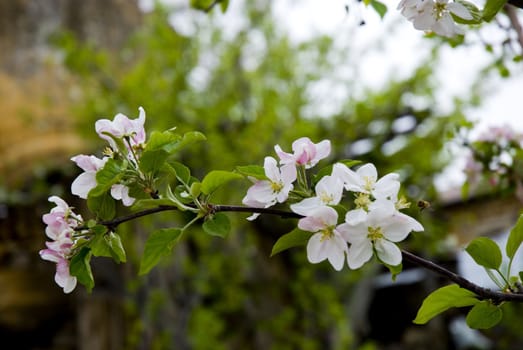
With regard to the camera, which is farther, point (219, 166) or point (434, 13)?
point (219, 166)


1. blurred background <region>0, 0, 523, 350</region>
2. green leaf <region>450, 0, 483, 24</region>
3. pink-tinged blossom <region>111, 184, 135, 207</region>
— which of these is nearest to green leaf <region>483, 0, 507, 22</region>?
green leaf <region>450, 0, 483, 24</region>

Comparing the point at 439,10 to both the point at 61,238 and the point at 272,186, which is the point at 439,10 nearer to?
the point at 272,186

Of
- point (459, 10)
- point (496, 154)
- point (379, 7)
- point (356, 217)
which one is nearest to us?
point (356, 217)

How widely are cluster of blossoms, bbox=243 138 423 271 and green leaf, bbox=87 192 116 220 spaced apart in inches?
5.6

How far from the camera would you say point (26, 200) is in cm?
345

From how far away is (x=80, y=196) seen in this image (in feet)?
1.87

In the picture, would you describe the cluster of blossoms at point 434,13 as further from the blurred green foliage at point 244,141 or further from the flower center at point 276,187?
the blurred green foliage at point 244,141

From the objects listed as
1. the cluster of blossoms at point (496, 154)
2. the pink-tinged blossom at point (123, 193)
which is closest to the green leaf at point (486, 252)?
the pink-tinged blossom at point (123, 193)

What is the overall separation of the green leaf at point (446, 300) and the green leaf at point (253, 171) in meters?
0.21

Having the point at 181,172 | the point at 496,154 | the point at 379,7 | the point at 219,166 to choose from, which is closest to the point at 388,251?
the point at 181,172

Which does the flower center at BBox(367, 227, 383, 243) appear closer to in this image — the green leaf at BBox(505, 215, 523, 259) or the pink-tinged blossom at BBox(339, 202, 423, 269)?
the pink-tinged blossom at BBox(339, 202, 423, 269)

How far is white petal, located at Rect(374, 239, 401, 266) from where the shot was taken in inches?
19.8

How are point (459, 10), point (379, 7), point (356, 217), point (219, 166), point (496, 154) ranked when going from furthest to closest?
1. point (219, 166)
2. point (496, 154)
3. point (379, 7)
4. point (459, 10)
5. point (356, 217)

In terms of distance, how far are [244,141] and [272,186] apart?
2656mm
